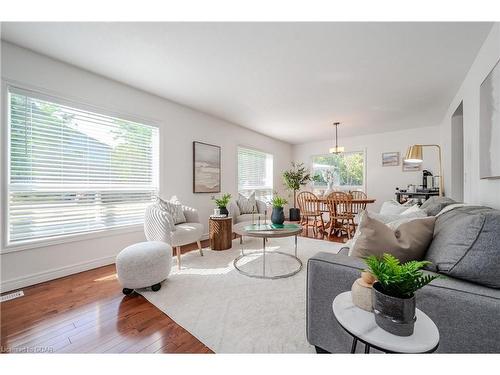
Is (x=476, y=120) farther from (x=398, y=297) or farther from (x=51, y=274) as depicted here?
(x=51, y=274)

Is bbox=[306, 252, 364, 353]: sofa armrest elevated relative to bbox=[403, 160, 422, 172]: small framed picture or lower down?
lower down

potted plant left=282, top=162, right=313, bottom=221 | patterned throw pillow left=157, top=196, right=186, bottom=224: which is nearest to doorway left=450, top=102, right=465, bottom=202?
potted plant left=282, top=162, right=313, bottom=221

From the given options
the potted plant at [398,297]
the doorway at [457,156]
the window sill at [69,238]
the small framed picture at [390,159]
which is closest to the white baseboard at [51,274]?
the window sill at [69,238]

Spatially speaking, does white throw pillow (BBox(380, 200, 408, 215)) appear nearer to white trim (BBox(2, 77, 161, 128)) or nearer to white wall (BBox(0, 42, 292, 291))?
white wall (BBox(0, 42, 292, 291))

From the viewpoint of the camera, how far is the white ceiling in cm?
189

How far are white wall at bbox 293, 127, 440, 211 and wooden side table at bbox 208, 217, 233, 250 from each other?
4212 mm

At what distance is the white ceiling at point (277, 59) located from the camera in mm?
1890

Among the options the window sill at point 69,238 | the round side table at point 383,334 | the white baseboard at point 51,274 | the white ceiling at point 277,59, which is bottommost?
the white baseboard at point 51,274

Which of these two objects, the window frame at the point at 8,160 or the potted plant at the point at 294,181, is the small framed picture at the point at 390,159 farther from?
the window frame at the point at 8,160

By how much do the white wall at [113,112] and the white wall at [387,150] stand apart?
11.4 ft
